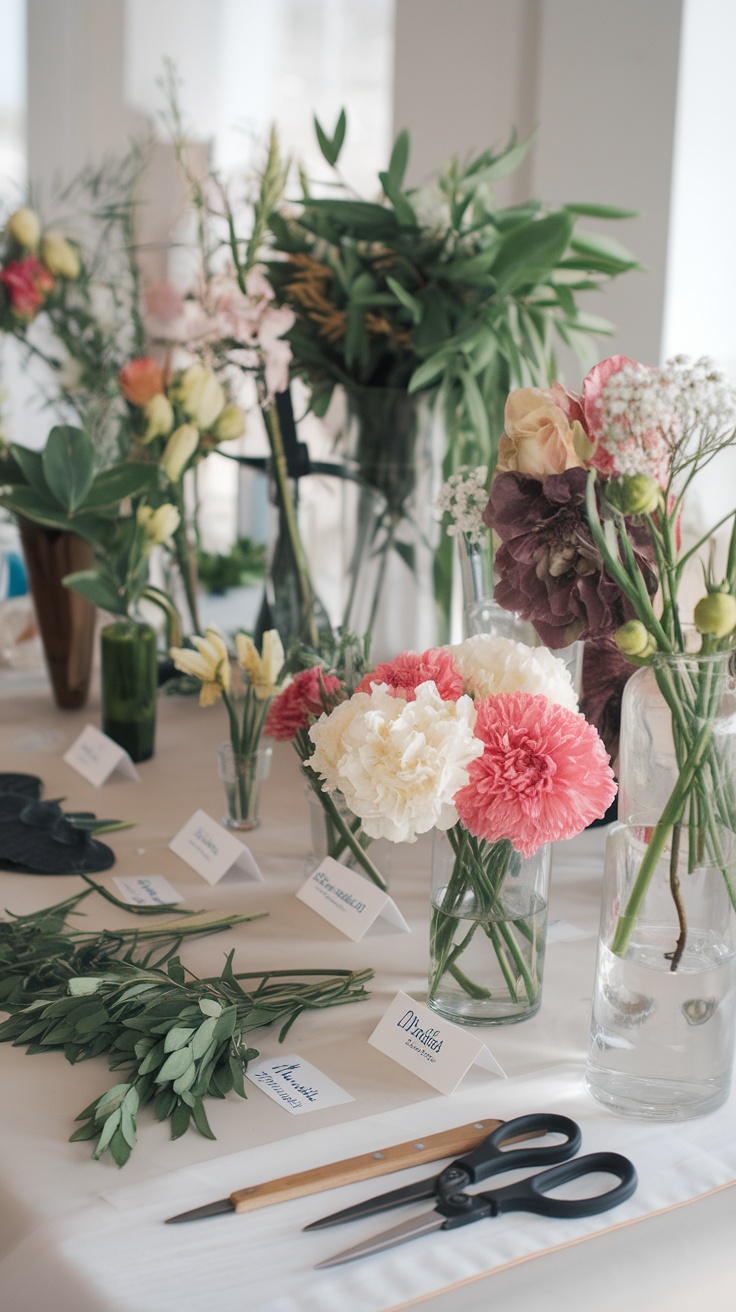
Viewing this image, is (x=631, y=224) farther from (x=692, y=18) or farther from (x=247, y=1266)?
(x=247, y=1266)

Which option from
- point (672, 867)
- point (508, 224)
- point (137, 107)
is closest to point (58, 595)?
point (508, 224)

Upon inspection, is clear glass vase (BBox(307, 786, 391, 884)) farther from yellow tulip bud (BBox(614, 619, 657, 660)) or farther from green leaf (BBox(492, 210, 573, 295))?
green leaf (BBox(492, 210, 573, 295))

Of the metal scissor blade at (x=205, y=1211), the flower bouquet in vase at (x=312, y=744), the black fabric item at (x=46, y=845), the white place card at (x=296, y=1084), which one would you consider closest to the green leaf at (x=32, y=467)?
the black fabric item at (x=46, y=845)

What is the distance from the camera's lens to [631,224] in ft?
5.64

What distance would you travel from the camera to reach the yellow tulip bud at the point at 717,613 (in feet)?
2.17

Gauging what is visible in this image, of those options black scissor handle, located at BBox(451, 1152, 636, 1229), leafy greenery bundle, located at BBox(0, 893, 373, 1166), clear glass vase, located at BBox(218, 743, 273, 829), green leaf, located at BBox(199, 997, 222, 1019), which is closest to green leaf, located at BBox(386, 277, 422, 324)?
clear glass vase, located at BBox(218, 743, 273, 829)

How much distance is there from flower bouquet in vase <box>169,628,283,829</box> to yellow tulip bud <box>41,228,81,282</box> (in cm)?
100

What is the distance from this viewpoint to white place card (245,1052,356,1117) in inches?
28.9

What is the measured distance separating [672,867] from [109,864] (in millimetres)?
541

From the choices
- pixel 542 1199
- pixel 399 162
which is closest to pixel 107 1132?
pixel 542 1199

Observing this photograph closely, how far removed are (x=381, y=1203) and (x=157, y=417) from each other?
3.32 feet

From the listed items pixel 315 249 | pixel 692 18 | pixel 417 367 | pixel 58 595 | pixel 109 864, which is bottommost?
pixel 109 864

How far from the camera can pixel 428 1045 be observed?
0.77 m

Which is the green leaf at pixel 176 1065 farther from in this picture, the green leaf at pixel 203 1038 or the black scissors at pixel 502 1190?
the black scissors at pixel 502 1190
